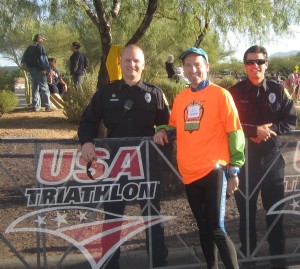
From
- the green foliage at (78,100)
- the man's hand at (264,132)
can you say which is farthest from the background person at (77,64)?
the man's hand at (264,132)

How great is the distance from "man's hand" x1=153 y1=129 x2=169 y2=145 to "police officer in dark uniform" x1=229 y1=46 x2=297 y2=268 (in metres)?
0.69

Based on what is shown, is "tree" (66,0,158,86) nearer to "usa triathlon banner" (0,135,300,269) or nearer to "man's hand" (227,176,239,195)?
"usa triathlon banner" (0,135,300,269)

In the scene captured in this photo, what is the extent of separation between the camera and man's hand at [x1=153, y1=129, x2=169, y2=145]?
432cm

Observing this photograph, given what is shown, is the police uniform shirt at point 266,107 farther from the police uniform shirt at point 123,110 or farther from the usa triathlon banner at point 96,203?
the police uniform shirt at point 123,110

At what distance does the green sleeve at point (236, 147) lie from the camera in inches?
154

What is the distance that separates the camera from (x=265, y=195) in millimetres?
4895

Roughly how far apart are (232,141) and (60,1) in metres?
6.82

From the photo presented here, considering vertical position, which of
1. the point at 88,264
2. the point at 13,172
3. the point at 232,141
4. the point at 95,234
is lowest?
the point at 88,264

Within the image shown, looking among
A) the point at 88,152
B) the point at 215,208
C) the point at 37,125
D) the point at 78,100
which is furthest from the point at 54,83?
the point at 215,208

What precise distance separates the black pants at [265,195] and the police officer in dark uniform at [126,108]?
3.18 ft

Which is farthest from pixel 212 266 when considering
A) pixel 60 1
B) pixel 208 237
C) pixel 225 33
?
pixel 225 33

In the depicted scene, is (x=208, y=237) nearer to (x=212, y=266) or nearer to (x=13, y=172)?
(x=212, y=266)

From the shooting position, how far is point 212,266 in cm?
420

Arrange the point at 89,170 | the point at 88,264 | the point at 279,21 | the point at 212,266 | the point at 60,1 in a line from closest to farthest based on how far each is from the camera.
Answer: the point at 212,266, the point at 89,170, the point at 88,264, the point at 60,1, the point at 279,21
